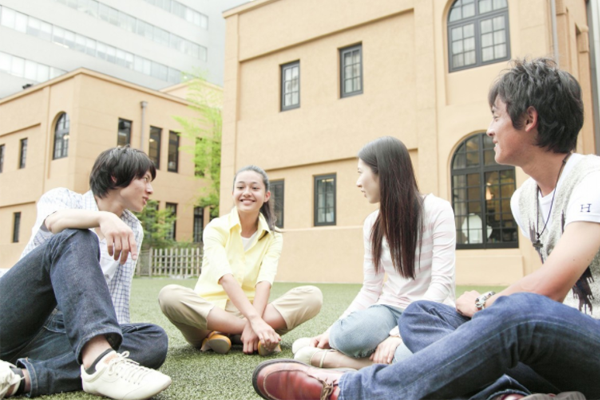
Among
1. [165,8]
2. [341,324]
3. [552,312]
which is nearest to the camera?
[552,312]

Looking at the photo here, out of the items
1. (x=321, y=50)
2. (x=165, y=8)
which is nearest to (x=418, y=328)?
(x=321, y=50)

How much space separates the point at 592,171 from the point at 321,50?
37.9 feet

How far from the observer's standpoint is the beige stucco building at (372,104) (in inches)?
380

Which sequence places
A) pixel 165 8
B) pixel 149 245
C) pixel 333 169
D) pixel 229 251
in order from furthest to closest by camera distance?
1. pixel 165 8
2. pixel 149 245
3. pixel 333 169
4. pixel 229 251

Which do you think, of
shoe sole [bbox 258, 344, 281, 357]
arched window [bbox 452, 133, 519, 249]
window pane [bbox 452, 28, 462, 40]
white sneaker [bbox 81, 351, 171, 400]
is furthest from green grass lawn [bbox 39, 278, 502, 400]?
window pane [bbox 452, 28, 462, 40]

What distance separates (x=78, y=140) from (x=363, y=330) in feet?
58.5

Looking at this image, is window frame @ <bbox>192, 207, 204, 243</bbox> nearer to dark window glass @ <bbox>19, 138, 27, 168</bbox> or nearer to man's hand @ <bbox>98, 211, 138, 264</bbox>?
dark window glass @ <bbox>19, 138, 27, 168</bbox>

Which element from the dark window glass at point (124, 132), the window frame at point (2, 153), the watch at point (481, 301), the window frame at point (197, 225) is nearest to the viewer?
the watch at point (481, 301)

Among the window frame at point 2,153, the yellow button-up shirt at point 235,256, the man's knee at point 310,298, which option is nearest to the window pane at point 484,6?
the yellow button-up shirt at point 235,256

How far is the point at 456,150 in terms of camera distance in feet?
33.2

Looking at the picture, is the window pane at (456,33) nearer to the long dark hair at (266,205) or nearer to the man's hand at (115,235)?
the long dark hair at (266,205)

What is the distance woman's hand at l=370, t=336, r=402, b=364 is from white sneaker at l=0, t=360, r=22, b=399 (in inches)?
54.5

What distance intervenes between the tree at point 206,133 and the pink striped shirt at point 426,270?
15.9m

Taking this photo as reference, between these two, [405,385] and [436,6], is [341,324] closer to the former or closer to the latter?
[405,385]
